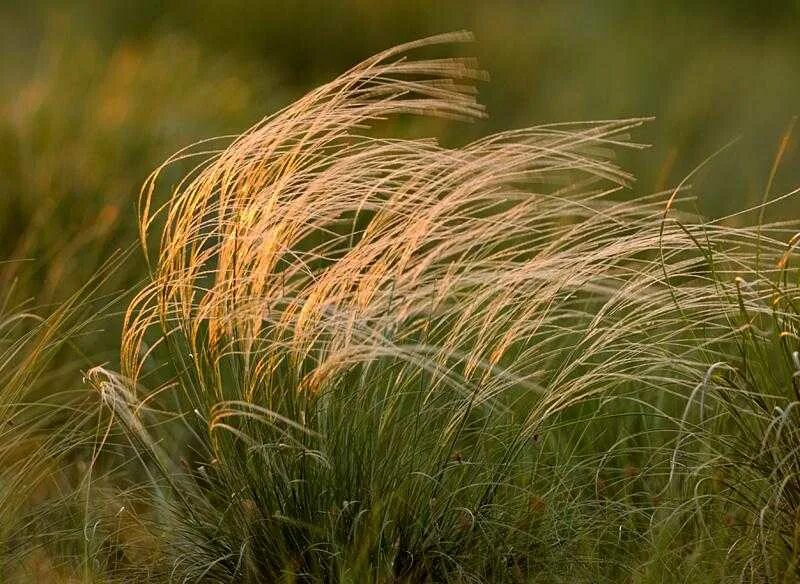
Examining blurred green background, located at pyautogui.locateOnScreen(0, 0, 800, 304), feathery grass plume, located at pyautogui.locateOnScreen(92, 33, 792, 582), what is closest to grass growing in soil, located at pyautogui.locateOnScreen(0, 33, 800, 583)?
feathery grass plume, located at pyautogui.locateOnScreen(92, 33, 792, 582)

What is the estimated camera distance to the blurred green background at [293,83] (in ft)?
13.2

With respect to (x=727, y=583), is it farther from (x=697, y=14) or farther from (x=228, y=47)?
(x=697, y=14)

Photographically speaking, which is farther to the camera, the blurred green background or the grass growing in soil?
the blurred green background

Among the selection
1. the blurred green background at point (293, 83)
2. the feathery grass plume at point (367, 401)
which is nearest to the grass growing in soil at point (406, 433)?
the feathery grass plume at point (367, 401)

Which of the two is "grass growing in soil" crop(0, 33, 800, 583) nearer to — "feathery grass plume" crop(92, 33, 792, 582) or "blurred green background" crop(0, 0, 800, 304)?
"feathery grass plume" crop(92, 33, 792, 582)

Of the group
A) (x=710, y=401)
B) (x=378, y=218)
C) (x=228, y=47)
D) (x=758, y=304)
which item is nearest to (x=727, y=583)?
(x=758, y=304)

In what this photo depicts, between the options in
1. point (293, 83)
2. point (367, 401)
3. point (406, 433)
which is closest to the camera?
point (406, 433)

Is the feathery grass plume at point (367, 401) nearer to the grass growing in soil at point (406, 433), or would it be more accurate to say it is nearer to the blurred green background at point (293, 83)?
the grass growing in soil at point (406, 433)

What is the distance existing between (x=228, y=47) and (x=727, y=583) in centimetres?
472

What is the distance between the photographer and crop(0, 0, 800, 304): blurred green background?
4.02 metres

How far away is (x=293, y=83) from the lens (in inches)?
250

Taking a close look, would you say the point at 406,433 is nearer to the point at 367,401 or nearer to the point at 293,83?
the point at 367,401

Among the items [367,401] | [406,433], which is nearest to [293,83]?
[367,401]

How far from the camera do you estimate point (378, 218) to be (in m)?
2.71
